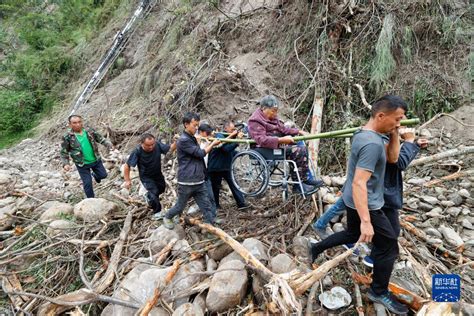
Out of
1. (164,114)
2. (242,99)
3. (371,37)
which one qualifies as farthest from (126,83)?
(371,37)

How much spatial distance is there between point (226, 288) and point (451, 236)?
265 cm

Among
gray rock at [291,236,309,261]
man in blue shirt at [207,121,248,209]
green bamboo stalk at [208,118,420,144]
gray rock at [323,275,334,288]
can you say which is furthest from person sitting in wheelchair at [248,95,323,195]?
gray rock at [323,275,334,288]

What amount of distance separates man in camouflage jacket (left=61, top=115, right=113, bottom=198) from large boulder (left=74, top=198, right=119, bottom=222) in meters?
0.60

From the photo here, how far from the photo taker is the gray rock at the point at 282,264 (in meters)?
2.83

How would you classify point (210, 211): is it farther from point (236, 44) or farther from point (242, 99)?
point (236, 44)

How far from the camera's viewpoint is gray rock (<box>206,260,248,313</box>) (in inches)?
103

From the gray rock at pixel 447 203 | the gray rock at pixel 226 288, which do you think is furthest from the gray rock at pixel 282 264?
the gray rock at pixel 447 203

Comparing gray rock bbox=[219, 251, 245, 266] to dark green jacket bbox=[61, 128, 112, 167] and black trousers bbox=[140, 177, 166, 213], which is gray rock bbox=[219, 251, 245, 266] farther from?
dark green jacket bbox=[61, 128, 112, 167]

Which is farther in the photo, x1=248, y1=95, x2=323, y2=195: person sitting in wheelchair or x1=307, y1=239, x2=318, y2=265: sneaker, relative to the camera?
x1=248, y1=95, x2=323, y2=195: person sitting in wheelchair

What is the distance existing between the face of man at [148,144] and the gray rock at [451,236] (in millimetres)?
3699

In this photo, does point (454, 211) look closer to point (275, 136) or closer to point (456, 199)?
point (456, 199)

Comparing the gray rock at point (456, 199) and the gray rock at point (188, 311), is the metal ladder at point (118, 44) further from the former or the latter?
the gray rock at point (456, 199)

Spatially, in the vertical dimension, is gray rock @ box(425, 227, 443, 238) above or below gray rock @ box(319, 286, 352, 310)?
above

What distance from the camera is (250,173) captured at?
421cm
